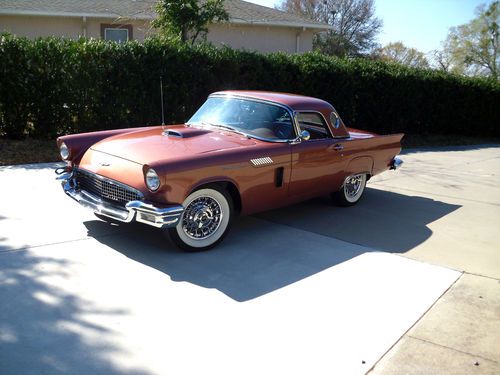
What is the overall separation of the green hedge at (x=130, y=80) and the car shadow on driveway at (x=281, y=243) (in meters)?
4.63

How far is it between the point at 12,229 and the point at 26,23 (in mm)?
13536

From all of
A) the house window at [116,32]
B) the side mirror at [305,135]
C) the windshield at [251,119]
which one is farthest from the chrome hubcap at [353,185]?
the house window at [116,32]

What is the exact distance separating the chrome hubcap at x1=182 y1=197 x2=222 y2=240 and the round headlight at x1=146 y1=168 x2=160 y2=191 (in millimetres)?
418

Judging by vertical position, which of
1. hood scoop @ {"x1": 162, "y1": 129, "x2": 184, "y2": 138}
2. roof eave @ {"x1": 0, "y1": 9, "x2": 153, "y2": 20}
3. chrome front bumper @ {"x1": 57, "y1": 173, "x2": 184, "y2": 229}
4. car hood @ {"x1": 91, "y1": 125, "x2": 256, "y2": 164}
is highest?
roof eave @ {"x1": 0, "y1": 9, "x2": 153, "y2": 20}

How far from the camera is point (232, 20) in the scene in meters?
17.8

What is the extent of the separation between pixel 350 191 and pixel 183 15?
7637mm

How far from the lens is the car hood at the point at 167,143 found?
4.80 metres

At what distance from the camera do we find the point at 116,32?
57.1 feet

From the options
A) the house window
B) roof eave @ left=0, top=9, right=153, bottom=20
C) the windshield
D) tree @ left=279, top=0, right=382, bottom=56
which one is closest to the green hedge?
the windshield

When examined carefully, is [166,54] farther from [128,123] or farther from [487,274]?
[487,274]

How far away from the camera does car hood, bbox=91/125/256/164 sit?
4797mm

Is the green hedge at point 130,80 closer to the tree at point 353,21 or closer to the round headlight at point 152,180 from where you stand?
the round headlight at point 152,180

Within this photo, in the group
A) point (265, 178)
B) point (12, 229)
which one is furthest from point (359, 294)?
point (12, 229)

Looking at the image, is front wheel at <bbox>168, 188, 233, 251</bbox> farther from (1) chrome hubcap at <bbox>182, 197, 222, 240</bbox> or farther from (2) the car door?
(2) the car door
